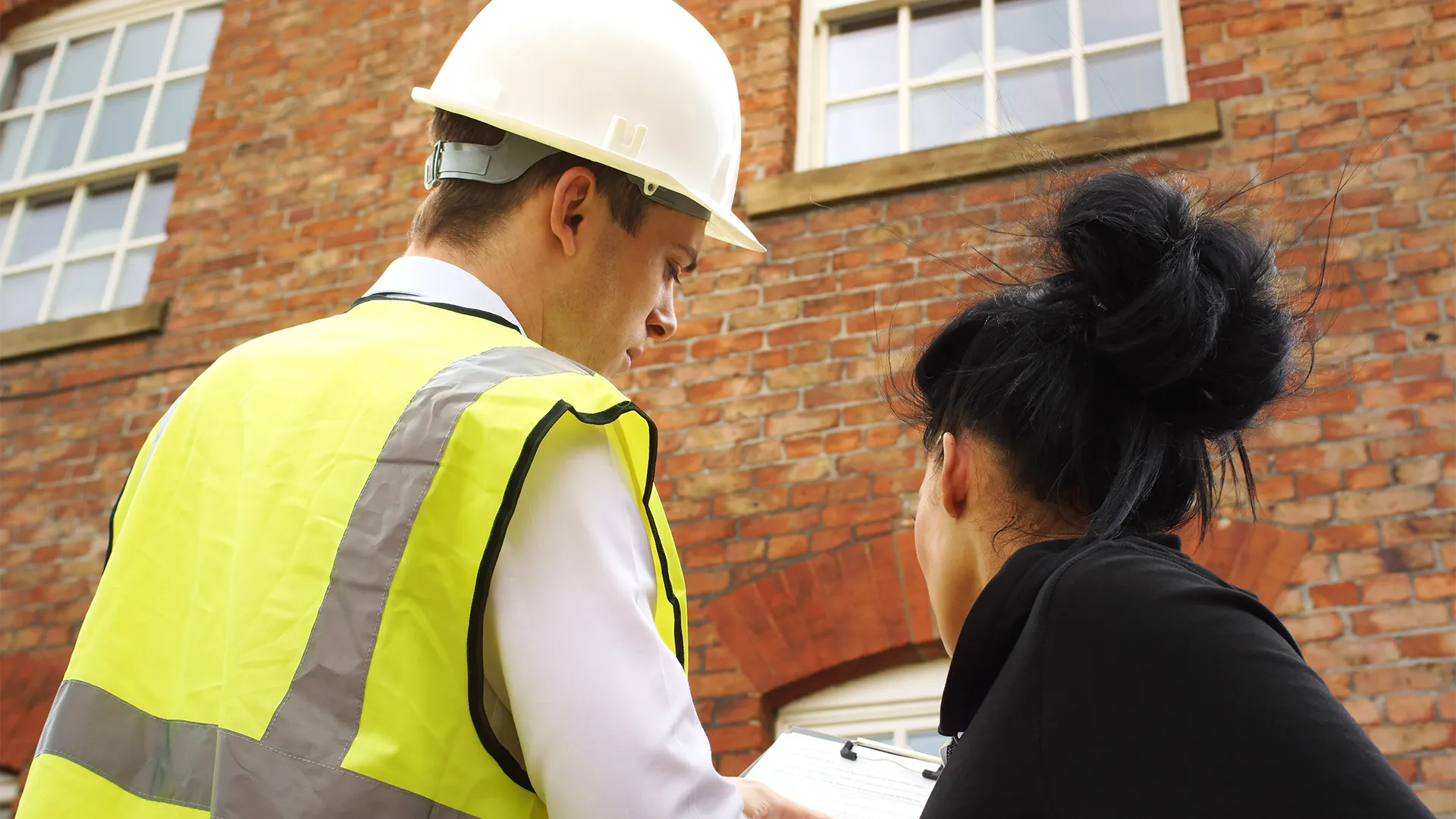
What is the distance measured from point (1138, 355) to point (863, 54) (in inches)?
178

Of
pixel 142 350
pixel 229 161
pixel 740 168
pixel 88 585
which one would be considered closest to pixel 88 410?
pixel 142 350

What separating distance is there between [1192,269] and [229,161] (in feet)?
19.0

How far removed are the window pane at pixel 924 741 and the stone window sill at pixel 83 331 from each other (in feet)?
12.8

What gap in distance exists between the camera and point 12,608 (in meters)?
5.70

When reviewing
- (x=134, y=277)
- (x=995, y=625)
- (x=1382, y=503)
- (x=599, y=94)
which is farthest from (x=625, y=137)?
(x=134, y=277)

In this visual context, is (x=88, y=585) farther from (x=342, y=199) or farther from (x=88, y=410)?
(x=342, y=199)

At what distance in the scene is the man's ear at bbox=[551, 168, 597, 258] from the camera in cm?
189

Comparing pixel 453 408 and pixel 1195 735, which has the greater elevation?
pixel 453 408

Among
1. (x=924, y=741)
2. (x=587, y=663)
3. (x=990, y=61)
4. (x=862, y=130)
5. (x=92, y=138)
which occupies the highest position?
(x=92, y=138)

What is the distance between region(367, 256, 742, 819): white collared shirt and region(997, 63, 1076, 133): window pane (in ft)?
13.8

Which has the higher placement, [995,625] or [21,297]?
[21,297]

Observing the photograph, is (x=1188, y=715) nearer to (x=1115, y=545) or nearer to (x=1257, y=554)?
(x=1115, y=545)

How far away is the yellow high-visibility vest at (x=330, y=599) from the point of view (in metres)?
1.31

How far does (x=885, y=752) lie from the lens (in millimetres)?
2186
